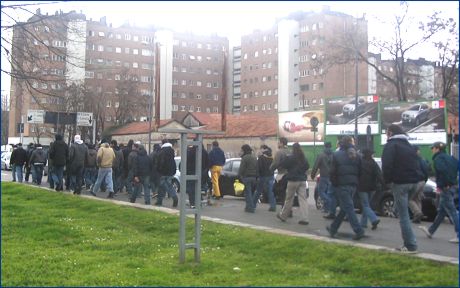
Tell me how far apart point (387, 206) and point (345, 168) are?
Result: 4.57 meters

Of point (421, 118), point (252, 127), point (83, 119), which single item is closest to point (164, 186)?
point (83, 119)

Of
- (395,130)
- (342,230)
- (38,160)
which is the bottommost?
(342,230)

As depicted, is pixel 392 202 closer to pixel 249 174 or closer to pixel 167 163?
pixel 249 174

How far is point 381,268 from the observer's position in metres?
6.33

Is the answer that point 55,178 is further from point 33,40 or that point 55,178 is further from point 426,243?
point 426,243

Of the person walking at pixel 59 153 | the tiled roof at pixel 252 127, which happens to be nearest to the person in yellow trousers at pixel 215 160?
the person walking at pixel 59 153

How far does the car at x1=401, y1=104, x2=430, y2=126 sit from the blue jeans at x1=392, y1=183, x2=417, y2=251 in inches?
1231

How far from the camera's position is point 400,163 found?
7.84 m

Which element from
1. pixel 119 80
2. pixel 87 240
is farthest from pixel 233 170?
pixel 119 80

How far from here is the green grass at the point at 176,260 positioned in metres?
6.11

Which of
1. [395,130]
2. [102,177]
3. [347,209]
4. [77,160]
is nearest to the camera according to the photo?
[395,130]

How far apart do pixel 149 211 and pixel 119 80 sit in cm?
4893

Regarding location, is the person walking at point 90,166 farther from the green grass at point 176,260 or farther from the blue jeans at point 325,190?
the blue jeans at point 325,190

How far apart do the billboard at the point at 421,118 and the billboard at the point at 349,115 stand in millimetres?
1779
